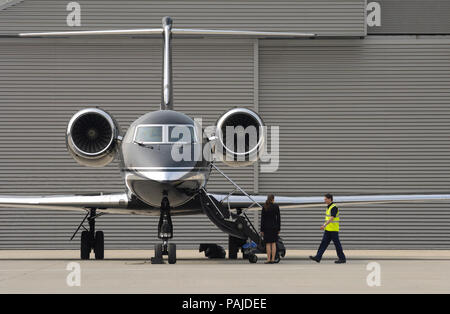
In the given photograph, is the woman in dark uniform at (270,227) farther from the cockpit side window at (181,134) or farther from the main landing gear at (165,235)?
the cockpit side window at (181,134)

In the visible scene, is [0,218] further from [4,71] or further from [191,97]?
[191,97]

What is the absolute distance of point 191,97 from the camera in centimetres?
2933

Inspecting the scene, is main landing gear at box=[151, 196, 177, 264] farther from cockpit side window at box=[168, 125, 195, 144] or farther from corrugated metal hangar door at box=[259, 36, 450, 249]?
corrugated metal hangar door at box=[259, 36, 450, 249]

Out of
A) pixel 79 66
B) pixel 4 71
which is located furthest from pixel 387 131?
pixel 4 71

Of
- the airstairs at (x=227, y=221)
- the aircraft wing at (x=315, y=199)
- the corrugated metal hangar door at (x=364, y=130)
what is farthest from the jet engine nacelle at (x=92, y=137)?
the corrugated metal hangar door at (x=364, y=130)

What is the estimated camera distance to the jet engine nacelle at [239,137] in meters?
19.8

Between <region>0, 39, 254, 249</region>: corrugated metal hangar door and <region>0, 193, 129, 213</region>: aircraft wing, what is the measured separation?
26.7 feet

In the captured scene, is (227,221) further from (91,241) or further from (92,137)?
(91,241)

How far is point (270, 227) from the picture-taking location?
1817 centimetres

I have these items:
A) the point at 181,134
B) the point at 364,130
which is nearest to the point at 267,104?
the point at 364,130

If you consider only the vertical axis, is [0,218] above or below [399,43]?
below

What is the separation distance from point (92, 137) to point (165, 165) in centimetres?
318

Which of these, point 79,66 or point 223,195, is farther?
point 79,66

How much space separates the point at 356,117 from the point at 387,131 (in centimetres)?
109
